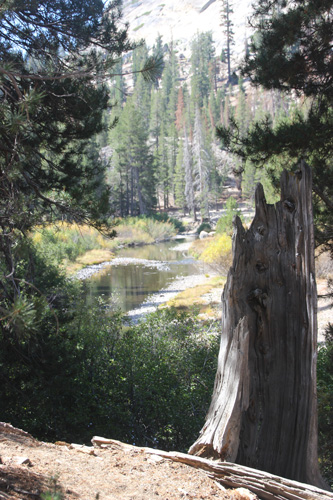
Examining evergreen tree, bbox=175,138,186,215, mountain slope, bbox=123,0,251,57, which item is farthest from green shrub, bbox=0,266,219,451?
mountain slope, bbox=123,0,251,57

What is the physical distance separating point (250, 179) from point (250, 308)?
49431 mm

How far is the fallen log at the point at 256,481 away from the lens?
2602mm

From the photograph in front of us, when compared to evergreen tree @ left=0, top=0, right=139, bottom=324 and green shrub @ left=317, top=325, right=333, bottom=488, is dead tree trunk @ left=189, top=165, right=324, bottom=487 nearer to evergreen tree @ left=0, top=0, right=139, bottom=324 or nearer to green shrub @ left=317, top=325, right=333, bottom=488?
green shrub @ left=317, top=325, right=333, bottom=488

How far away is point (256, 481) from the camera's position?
2.69m

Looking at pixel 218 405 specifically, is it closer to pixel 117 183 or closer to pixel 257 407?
pixel 257 407

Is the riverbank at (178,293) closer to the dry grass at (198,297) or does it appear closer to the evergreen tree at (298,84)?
the dry grass at (198,297)

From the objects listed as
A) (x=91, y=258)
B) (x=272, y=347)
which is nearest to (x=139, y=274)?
(x=91, y=258)

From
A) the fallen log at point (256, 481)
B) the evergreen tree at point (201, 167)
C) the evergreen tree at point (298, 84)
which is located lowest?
the fallen log at point (256, 481)

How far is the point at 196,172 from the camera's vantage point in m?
58.6

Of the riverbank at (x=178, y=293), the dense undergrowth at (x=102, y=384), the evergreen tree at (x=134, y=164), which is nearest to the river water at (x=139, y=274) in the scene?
the riverbank at (x=178, y=293)

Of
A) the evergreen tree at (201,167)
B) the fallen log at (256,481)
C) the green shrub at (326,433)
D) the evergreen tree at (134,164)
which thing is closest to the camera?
the fallen log at (256,481)

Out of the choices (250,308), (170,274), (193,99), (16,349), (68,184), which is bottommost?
(170,274)

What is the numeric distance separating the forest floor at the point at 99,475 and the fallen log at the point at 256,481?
0.17 feet

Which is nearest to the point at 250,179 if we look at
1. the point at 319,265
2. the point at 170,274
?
the point at 170,274
